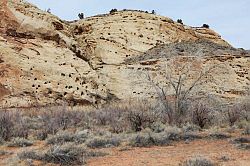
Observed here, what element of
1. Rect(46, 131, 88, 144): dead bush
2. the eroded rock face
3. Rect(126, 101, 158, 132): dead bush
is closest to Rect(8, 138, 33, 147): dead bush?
Rect(46, 131, 88, 144): dead bush

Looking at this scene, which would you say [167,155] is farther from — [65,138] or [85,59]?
[85,59]

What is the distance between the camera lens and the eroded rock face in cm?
2750

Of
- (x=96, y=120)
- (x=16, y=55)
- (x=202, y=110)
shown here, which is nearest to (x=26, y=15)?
(x=16, y=55)

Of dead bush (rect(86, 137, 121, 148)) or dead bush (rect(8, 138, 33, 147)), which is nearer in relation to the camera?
dead bush (rect(86, 137, 121, 148))

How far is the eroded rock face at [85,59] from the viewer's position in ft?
90.2

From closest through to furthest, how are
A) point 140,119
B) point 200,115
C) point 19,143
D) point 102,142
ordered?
point 102,142 → point 19,143 → point 140,119 → point 200,115

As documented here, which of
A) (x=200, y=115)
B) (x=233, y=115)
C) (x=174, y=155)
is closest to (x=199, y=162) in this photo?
(x=174, y=155)

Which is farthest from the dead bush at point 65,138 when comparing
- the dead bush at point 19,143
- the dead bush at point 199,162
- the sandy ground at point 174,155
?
the dead bush at point 199,162

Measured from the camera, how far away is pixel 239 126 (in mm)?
15359

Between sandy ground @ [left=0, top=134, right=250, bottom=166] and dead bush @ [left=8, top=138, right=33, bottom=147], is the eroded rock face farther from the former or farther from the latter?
sandy ground @ [left=0, top=134, right=250, bottom=166]

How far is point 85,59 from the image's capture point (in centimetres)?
3516

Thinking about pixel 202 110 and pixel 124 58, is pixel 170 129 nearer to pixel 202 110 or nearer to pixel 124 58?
pixel 202 110

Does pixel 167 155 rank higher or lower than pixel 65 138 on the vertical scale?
lower

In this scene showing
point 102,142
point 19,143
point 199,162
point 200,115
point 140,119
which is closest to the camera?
point 199,162
